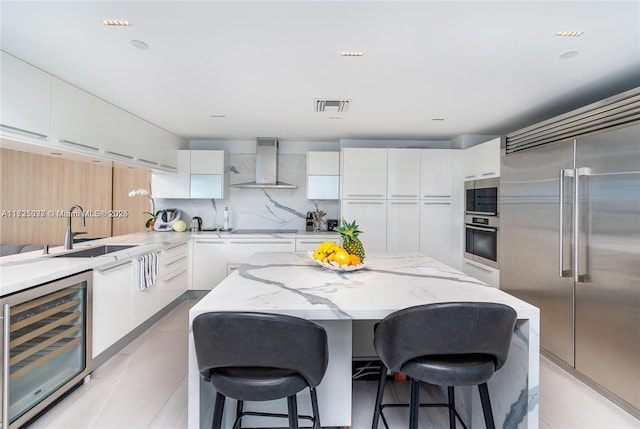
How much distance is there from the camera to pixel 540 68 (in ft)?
7.19

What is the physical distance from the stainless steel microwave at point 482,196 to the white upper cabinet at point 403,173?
2.15 ft

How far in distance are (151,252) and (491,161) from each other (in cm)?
381

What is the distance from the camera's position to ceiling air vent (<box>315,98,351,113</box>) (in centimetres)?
292

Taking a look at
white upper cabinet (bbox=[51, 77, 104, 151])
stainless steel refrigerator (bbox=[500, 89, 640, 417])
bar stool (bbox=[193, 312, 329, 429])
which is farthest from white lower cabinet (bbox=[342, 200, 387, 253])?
bar stool (bbox=[193, 312, 329, 429])

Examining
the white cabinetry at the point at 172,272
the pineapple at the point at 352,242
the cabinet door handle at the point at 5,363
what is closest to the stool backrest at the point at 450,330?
the pineapple at the point at 352,242

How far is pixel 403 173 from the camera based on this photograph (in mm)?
4375

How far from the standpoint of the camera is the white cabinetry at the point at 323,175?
4547 millimetres

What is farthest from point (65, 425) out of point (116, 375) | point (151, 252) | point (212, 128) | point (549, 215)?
point (549, 215)

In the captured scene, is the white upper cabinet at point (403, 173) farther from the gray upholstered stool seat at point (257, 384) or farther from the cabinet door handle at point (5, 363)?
the cabinet door handle at point (5, 363)

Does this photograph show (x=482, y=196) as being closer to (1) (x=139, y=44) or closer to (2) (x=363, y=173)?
(2) (x=363, y=173)

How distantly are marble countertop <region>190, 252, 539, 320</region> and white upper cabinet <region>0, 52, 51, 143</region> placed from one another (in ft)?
5.59

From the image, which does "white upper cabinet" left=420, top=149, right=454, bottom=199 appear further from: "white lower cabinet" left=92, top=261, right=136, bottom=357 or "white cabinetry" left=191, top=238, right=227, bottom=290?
"white lower cabinet" left=92, top=261, right=136, bottom=357

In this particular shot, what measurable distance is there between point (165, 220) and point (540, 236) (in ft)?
15.0

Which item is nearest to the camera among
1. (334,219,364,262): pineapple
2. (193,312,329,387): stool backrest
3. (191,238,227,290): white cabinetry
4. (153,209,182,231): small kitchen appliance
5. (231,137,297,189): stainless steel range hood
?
(193,312,329,387): stool backrest
